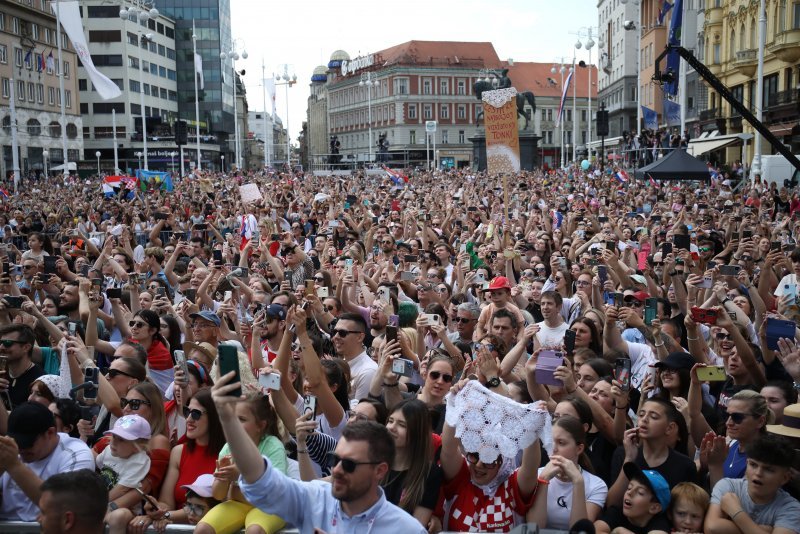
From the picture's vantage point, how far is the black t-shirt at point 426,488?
4.45 m

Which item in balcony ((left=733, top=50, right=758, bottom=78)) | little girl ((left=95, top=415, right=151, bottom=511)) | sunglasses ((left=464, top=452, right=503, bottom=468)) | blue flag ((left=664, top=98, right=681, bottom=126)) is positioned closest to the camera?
sunglasses ((left=464, top=452, right=503, bottom=468))

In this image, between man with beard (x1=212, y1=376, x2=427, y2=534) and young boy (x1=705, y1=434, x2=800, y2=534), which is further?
young boy (x1=705, y1=434, x2=800, y2=534)

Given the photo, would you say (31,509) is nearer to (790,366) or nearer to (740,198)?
(790,366)

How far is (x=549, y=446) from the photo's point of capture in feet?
14.6

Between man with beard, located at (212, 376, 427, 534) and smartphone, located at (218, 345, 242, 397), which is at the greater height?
smartphone, located at (218, 345, 242, 397)

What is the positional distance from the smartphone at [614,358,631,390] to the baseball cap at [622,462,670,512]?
998 millimetres

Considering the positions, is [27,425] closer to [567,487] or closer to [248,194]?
[567,487]

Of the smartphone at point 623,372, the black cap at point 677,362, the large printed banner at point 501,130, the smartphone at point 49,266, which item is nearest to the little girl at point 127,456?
the smartphone at point 623,372

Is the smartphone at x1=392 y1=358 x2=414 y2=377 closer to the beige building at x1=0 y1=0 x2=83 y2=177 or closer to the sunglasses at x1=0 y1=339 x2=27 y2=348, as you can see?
the sunglasses at x1=0 y1=339 x2=27 y2=348

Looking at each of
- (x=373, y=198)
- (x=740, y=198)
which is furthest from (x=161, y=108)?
(x=740, y=198)

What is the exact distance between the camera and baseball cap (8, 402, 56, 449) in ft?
15.6

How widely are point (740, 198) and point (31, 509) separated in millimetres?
20310

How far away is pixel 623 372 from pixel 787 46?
36.0m

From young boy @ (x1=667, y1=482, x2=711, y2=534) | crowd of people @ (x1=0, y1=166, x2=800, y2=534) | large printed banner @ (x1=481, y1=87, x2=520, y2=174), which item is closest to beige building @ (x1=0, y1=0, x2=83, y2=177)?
large printed banner @ (x1=481, y1=87, x2=520, y2=174)
